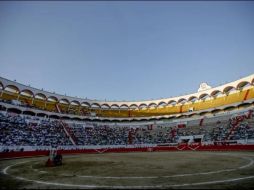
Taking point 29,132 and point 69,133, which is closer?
point 29,132

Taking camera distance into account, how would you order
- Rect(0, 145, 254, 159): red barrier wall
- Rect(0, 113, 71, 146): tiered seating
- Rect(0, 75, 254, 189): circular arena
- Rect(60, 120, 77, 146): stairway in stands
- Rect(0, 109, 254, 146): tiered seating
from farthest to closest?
Rect(60, 120, 77, 146): stairway in stands, Rect(0, 109, 254, 146): tiered seating, Rect(0, 75, 254, 189): circular arena, Rect(0, 113, 71, 146): tiered seating, Rect(0, 145, 254, 159): red barrier wall

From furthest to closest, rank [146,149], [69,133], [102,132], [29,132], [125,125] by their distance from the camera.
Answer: [125,125]
[102,132]
[69,133]
[146,149]
[29,132]

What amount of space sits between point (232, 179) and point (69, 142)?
4529 centimetres

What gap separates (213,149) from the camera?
4288 centimetres

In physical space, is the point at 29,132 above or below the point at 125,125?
below

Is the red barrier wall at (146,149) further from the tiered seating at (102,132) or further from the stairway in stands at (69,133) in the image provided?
the stairway in stands at (69,133)

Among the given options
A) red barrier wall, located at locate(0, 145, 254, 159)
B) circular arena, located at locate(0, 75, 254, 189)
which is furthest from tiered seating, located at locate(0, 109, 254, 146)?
red barrier wall, located at locate(0, 145, 254, 159)

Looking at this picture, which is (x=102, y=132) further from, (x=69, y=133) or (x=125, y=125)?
(x=69, y=133)

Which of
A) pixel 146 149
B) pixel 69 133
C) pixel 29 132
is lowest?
pixel 146 149

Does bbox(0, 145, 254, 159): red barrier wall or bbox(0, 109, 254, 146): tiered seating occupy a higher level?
bbox(0, 109, 254, 146): tiered seating

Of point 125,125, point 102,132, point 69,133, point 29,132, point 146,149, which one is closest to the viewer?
point 29,132

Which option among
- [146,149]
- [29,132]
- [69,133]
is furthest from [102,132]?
[29,132]

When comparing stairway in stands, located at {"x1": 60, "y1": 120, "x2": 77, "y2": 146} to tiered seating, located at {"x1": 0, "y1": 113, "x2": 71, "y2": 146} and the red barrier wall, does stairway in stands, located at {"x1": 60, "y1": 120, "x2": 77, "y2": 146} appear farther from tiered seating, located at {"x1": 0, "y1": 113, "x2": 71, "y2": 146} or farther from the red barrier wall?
the red barrier wall

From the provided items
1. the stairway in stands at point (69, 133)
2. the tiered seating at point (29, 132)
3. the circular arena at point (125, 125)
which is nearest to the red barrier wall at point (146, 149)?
the circular arena at point (125, 125)
